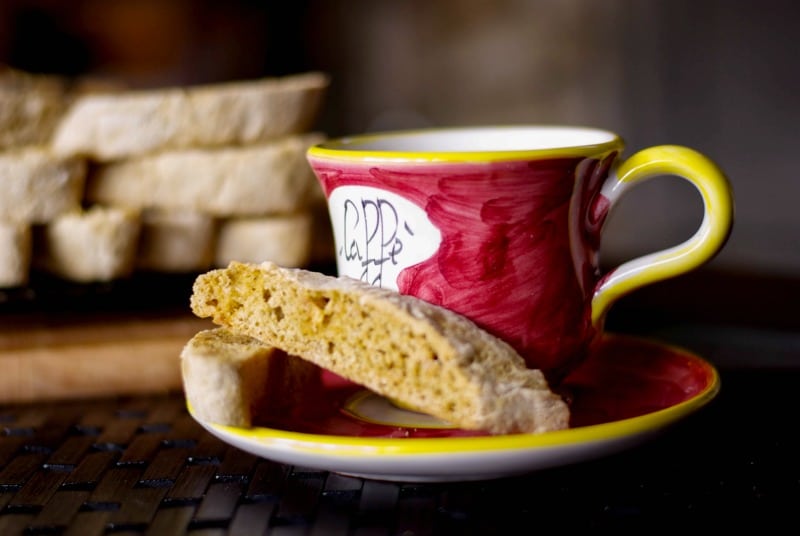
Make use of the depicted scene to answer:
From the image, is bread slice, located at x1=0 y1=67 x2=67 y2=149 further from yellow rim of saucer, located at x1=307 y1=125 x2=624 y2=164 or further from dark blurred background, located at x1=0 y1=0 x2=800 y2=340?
dark blurred background, located at x1=0 y1=0 x2=800 y2=340

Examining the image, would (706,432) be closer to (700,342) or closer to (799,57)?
(700,342)

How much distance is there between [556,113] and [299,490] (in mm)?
2395

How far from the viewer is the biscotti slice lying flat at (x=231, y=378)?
0.63 meters

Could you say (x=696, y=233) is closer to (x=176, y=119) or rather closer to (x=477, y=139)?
(x=477, y=139)

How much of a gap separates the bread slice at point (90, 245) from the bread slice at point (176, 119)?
0.11m

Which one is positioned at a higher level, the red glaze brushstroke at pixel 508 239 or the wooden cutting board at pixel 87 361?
the red glaze brushstroke at pixel 508 239

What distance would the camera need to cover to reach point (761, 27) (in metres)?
2.43

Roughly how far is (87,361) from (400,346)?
462mm

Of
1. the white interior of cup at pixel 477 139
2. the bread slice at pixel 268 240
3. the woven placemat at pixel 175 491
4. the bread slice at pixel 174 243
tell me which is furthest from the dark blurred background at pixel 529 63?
A: the woven placemat at pixel 175 491

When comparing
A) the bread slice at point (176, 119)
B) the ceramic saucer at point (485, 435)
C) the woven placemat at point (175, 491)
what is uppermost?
the bread slice at point (176, 119)

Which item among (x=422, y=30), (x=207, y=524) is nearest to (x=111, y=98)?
(x=207, y=524)

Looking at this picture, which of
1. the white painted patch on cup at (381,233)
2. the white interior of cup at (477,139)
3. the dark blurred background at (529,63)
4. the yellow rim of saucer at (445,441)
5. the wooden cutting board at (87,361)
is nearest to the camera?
the yellow rim of saucer at (445,441)

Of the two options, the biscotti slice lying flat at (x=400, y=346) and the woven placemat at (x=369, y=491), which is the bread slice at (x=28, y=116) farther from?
the biscotti slice lying flat at (x=400, y=346)

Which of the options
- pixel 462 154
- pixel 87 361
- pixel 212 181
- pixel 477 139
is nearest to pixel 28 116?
pixel 212 181
